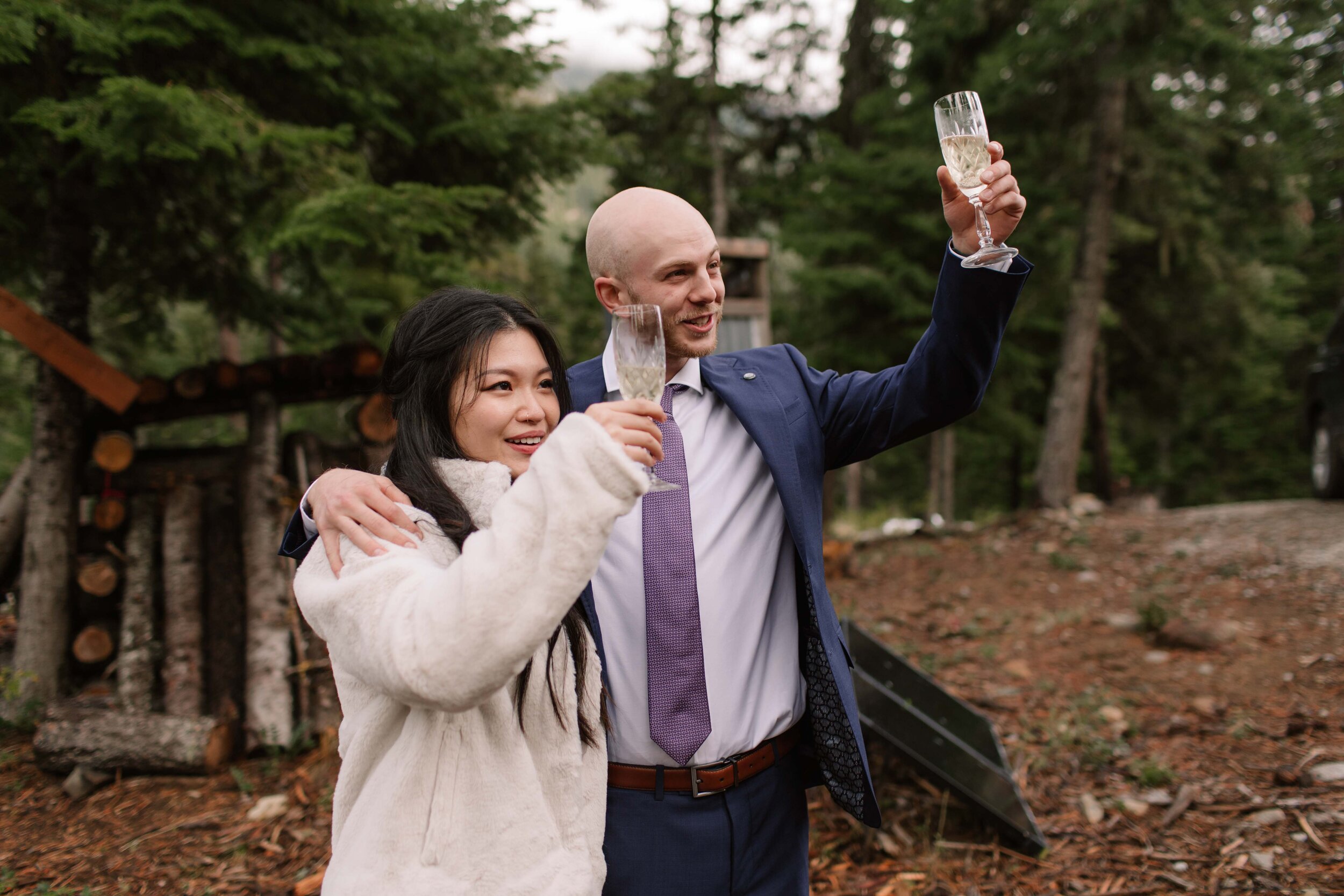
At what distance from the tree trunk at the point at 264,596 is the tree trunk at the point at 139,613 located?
54 cm

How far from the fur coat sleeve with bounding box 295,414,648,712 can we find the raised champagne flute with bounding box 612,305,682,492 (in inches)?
6.7

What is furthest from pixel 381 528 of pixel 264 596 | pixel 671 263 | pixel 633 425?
pixel 264 596

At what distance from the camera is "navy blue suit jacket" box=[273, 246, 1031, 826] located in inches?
73.2

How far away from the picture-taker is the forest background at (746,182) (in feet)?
13.9

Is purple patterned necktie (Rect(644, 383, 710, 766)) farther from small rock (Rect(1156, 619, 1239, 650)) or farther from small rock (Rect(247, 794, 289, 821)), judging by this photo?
small rock (Rect(1156, 619, 1239, 650))

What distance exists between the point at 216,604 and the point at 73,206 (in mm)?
2442

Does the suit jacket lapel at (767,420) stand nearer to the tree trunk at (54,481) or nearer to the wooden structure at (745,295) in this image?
the tree trunk at (54,481)

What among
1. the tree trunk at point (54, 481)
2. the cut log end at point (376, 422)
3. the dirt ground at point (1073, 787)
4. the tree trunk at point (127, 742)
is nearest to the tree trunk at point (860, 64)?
the dirt ground at point (1073, 787)

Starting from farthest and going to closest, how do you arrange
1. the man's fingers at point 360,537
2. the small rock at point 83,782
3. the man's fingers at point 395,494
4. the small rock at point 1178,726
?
1. the small rock at point 1178,726
2. the small rock at point 83,782
3. the man's fingers at point 395,494
4. the man's fingers at point 360,537

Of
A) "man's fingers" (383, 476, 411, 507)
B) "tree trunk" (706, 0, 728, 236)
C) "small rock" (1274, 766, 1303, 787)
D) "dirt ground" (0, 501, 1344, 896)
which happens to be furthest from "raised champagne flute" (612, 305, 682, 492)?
"tree trunk" (706, 0, 728, 236)

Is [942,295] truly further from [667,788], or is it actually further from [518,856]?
[518,856]

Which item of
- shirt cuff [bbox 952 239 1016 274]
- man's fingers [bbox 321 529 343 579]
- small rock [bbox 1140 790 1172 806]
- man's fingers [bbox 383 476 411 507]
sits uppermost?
shirt cuff [bbox 952 239 1016 274]

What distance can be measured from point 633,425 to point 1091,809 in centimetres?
344

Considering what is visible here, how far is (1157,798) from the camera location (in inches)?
→ 142
